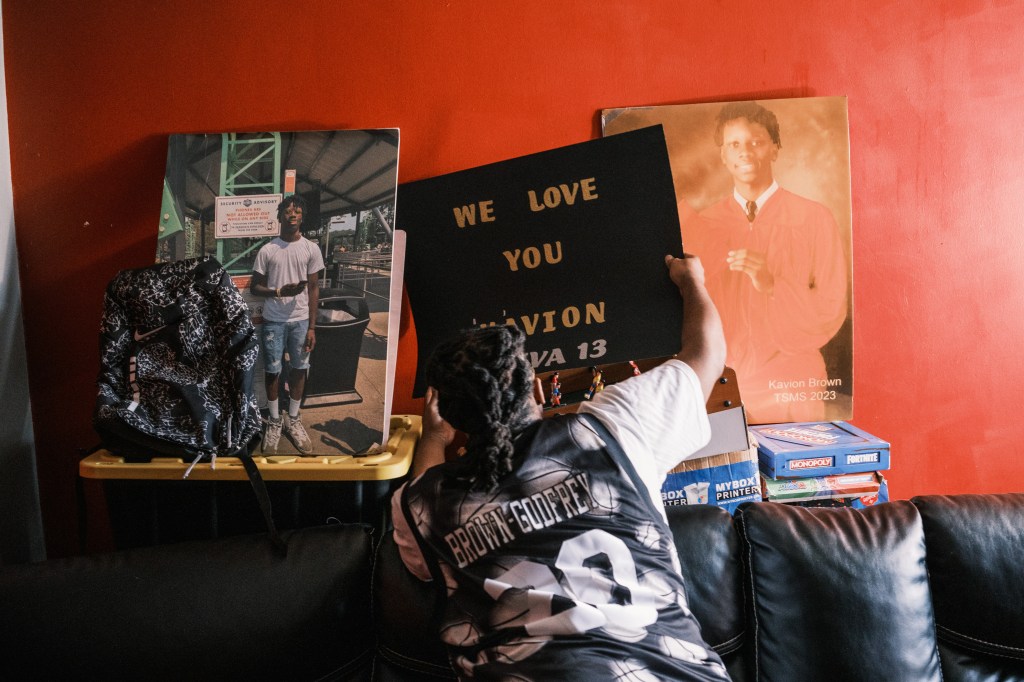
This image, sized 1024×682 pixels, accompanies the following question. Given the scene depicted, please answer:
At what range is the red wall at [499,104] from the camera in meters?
1.77

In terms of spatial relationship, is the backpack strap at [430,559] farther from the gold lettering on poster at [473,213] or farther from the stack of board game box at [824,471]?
the stack of board game box at [824,471]

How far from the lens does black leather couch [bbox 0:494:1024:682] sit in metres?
1.23

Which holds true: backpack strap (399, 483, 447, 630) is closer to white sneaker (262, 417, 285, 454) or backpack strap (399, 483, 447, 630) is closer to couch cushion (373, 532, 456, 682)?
couch cushion (373, 532, 456, 682)

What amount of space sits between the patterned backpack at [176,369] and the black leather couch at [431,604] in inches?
8.9

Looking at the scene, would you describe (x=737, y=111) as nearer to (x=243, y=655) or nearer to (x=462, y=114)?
(x=462, y=114)

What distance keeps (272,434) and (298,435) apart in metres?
0.06

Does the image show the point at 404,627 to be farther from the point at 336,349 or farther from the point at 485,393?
the point at 336,349

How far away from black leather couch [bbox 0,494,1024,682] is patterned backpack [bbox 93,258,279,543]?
8.9 inches

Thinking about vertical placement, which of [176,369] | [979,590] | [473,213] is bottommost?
[979,590]

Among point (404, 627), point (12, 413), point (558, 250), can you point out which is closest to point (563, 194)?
point (558, 250)

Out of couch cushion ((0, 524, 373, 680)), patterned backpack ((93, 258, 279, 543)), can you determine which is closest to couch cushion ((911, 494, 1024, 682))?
couch cushion ((0, 524, 373, 680))

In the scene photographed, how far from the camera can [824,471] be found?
1.68 meters

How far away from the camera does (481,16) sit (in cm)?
179

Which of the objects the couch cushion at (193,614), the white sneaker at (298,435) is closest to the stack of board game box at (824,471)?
the couch cushion at (193,614)
